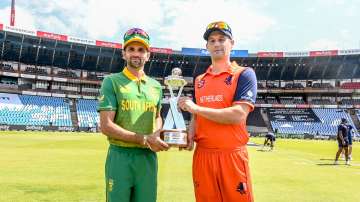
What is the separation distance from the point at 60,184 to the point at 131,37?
728 cm

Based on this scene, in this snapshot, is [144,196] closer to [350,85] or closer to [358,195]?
[358,195]

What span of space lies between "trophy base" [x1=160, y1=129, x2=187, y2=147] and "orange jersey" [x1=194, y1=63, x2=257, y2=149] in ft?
1.08

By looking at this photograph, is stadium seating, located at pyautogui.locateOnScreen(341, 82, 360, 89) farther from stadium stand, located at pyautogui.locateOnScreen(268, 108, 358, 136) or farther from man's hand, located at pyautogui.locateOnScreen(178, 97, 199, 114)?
man's hand, located at pyautogui.locateOnScreen(178, 97, 199, 114)

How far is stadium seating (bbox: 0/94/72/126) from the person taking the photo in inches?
2466

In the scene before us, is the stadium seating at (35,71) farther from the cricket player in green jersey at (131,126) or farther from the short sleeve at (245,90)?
the short sleeve at (245,90)

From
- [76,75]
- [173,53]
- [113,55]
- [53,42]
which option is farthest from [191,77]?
[53,42]

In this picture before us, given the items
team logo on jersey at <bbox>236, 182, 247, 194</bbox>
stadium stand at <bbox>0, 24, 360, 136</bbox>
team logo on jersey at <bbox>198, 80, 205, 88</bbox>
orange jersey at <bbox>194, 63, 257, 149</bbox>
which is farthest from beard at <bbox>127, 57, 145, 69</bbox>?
stadium stand at <bbox>0, 24, 360, 136</bbox>

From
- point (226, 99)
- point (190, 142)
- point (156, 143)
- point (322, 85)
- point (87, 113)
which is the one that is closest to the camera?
point (156, 143)

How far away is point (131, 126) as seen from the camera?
15.5 feet

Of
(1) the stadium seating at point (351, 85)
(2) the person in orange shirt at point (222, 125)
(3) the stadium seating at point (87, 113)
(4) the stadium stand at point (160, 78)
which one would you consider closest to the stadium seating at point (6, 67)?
(4) the stadium stand at point (160, 78)

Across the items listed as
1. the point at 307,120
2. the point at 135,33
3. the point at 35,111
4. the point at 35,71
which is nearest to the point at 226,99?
the point at 135,33

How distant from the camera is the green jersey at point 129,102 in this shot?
4.69 metres

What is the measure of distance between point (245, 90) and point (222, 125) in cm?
46

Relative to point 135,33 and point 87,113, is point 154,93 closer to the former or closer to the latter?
point 135,33
